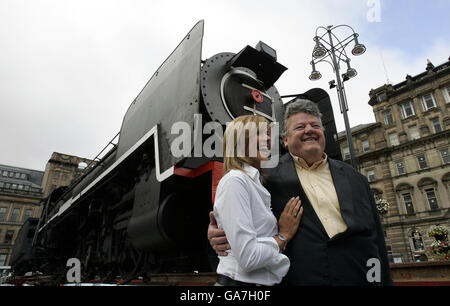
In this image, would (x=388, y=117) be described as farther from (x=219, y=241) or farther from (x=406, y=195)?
(x=219, y=241)

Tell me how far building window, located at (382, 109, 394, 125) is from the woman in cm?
2759

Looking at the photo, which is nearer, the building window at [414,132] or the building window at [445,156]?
the building window at [445,156]

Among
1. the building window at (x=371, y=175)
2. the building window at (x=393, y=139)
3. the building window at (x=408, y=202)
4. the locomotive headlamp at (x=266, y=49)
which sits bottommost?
the locomotive headlamp at (x=266, y=49)

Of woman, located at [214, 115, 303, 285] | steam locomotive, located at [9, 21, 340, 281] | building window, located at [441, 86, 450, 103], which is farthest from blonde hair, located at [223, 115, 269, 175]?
building window, located at [441, 86, 450, 103]

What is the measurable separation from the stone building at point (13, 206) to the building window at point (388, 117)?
4179cm

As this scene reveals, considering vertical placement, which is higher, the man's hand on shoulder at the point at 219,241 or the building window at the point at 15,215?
the building window at the point at 15,215

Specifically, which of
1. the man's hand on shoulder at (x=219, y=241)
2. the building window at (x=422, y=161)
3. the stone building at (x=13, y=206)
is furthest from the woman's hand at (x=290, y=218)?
the stone building at (x=13, y=206)

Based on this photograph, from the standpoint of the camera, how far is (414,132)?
22.6 metres

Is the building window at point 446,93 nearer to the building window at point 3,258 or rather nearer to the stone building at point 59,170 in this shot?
the stone building at point 59,170

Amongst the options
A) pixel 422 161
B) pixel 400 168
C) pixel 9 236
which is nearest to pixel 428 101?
pixel 422 161

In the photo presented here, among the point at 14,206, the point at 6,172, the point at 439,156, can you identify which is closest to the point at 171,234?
the point at 439,156

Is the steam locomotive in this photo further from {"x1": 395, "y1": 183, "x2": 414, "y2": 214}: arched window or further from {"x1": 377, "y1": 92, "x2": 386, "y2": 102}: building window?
{"x1": 377, "y1": 92, "x2": 386, "y2": 102}: building window

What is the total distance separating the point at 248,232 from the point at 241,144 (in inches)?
18.3

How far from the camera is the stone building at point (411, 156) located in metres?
19.5
